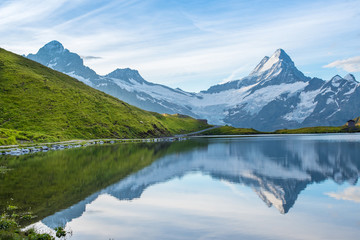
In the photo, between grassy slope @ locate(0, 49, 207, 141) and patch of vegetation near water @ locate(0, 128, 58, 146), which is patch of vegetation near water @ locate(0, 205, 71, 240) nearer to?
patch of vegetation near water @ locate(0, 128, 58, 146)

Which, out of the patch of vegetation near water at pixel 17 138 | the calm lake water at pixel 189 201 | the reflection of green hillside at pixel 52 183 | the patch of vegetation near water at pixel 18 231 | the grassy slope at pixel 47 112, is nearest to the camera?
the patch of vegetation near water at pixel 18 231

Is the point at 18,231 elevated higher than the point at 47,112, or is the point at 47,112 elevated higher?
the point at 47,112

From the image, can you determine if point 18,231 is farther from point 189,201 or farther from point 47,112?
point 47,112

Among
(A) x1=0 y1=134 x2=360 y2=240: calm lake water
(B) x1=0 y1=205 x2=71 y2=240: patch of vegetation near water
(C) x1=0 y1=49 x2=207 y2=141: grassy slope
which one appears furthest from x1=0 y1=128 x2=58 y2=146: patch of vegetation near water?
(B) x1=0 y1=205 x2=71 y2=240: patch of vegetation near water

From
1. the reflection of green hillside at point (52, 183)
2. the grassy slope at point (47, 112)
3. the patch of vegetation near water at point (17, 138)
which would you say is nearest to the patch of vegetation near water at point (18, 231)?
the reflection of green hillside at point (52, 183)

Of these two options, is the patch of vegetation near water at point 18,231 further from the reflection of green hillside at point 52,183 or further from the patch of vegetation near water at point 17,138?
the patch of vegetation near water at point 17,138

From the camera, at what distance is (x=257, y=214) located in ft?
91.2

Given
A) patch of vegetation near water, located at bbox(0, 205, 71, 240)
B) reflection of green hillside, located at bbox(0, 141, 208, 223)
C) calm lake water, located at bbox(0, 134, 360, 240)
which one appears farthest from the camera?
reflection of green hillside, located at bbox(0, 141, 208, 223)

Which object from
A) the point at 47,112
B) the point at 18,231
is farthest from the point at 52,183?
the point at 47,112

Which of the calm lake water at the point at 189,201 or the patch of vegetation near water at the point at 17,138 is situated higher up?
the patch of vegetation near water at the point at 17,138

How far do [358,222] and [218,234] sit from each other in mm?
10649

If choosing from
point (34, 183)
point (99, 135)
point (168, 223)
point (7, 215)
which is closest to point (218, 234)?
point (168, 223)

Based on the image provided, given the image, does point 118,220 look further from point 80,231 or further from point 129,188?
point 129,188

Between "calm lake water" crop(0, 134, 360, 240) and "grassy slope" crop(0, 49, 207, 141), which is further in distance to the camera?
"grassy slope" crop(0, 49, 207, 141)
